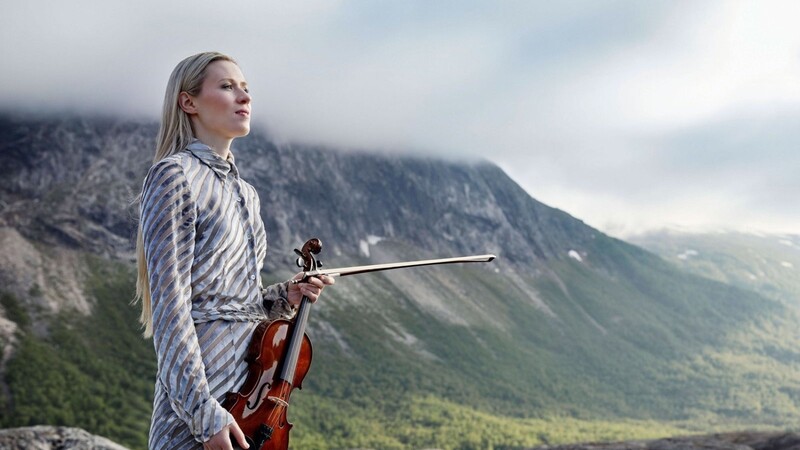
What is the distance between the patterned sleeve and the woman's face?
470 mm

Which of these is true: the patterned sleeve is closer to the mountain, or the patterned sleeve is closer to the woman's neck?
the woman's neck

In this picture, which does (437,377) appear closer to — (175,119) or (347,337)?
(347,337)

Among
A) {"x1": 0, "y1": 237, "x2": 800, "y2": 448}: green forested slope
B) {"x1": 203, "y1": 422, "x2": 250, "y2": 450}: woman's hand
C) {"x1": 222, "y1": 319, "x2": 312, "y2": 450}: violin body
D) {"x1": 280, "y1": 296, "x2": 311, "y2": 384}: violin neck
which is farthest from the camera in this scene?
{"x1": 0, "y1": 237, "x2": 800, "y2": 448}: green forested slope

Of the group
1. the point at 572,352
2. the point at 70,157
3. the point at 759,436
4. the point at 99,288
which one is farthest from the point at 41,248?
the point at 759,436

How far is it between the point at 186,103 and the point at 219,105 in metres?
0.19

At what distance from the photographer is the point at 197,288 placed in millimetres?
3619

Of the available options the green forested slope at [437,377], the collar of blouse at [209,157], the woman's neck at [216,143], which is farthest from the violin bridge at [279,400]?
the green forested slope at [437,377]

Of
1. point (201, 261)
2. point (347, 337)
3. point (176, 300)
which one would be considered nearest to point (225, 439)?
point (176, 300)

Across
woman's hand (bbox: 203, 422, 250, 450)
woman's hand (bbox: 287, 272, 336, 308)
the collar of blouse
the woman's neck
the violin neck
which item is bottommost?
woman's hand (bbox: 203, 422, 250, 450)

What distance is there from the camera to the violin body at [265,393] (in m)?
3.56

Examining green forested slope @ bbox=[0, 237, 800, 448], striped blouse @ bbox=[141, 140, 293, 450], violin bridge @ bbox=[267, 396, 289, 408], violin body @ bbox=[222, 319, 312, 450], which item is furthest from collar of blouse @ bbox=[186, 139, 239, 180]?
green forested slope @ bbox=[0, 237, 800, 448]

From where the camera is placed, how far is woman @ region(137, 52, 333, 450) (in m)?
3.39

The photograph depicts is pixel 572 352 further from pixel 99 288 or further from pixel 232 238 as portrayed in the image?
pixel 232 238

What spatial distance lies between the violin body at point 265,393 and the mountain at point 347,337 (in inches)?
2873
